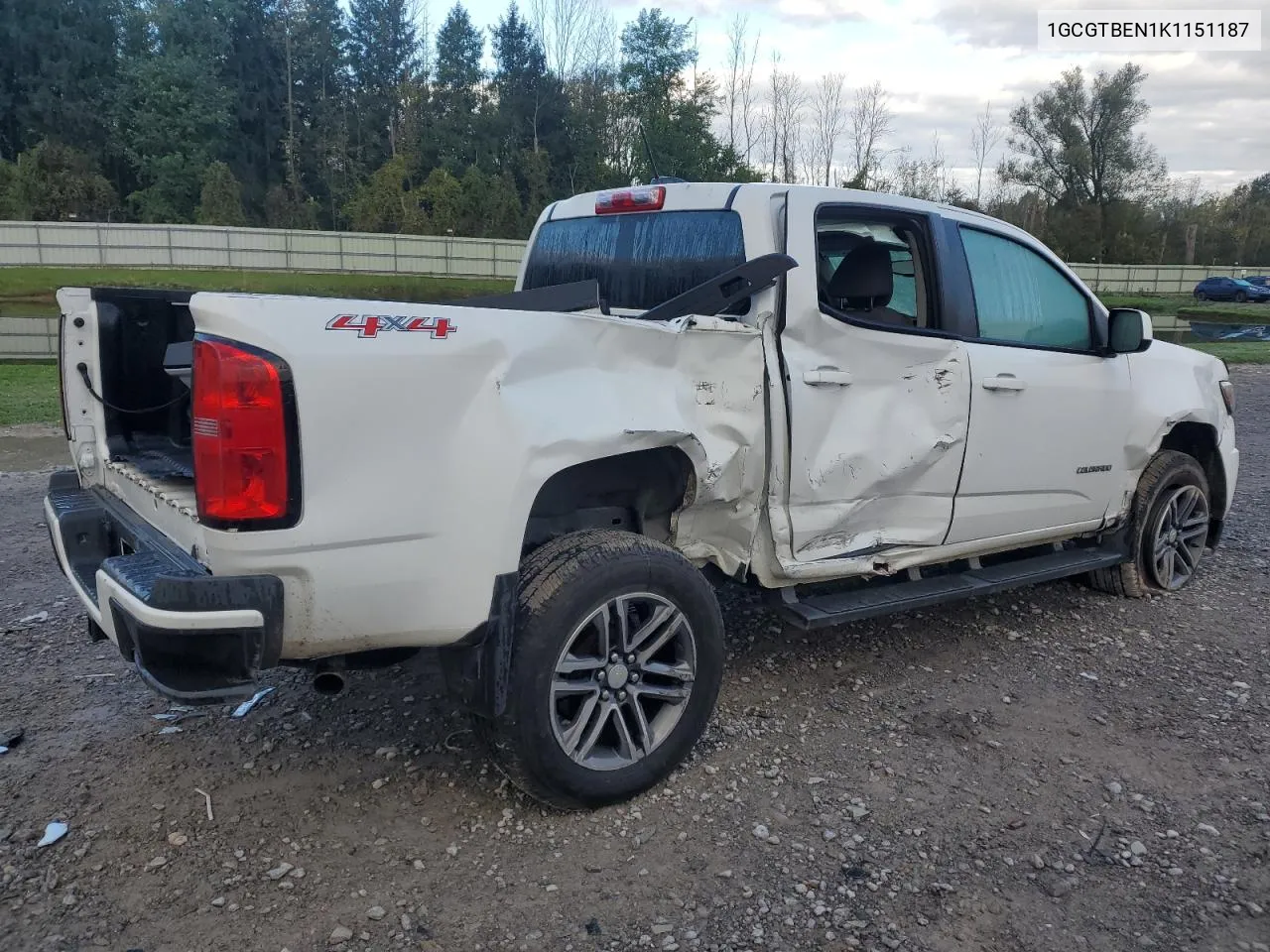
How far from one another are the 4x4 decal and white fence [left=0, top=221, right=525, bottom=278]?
30212 mm

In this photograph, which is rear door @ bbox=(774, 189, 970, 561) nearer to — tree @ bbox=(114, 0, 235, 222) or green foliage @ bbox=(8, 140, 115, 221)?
green foliage @ bbox=(8, 140, 115, 221)

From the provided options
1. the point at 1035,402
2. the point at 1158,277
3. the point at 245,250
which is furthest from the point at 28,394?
the point at 1158,277

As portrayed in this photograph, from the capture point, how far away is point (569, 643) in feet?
10.2

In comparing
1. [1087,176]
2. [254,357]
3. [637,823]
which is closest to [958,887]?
[637,823]

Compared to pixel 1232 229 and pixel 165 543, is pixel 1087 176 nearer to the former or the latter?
pixel 1232 229

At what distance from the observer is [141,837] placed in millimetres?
3105

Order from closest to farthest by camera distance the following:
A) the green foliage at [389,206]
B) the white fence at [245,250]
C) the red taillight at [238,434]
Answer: the red taillight at [238,434] → the white fence at [245,250] → the green foliage at [389,206]

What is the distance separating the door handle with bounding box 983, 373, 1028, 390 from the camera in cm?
431

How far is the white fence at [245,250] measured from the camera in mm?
28094

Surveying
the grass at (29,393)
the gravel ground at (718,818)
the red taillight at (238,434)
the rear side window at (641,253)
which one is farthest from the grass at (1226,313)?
the red taillight at (238,434)

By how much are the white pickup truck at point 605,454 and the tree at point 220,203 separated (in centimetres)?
4414

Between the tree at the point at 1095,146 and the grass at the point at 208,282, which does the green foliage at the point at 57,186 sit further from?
the tree at the point at 1095,146

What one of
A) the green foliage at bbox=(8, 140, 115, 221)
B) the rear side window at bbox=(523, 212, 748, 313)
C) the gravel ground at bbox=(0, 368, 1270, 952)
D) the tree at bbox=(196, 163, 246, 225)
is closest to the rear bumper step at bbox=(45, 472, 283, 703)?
the gravel ground at bbox=(0, 368, 1270, 952)

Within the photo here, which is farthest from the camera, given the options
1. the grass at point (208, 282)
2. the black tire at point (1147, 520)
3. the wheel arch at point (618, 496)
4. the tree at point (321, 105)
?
the tree at point (321, 105)
